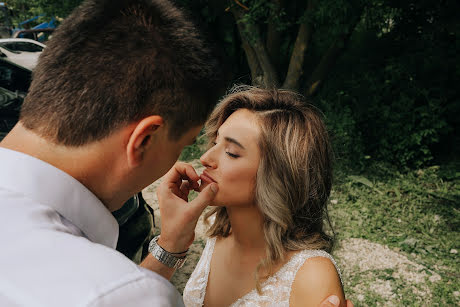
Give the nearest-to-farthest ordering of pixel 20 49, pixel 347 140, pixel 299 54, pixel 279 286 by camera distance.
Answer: pixel 279 286, pixel 347 140, pixel 299 54, pixel 20 49

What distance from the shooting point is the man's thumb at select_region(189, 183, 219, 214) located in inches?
61.2

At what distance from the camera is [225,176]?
183cm

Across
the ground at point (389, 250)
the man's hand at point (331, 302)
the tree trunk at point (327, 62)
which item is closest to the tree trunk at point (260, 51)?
the tree trunk at point (327, 62)

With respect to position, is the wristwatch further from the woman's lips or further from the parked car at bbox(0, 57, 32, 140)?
the parked car at bbox(0, 57, 32, 140)

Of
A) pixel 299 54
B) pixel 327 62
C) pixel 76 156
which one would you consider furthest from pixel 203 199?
pixel 327 62

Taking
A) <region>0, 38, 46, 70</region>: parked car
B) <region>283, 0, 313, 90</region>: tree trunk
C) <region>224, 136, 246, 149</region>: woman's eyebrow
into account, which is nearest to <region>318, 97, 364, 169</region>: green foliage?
<region>283, 0, 313, 90</region>: tree trunk

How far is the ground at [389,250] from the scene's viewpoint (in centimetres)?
329

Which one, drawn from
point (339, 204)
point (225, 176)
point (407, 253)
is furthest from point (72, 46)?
point (339, 204)

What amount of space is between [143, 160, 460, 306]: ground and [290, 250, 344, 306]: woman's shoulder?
176 centimetres

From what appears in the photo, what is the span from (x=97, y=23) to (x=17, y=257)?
657 millimetres

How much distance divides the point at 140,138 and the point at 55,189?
0.80ft

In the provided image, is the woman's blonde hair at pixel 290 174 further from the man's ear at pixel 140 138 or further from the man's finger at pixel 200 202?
Answer: the man's ear at pixel 140 138

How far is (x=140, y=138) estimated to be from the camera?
3.27ft

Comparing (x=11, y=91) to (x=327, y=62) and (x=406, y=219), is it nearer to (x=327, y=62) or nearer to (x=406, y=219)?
(x=406, y=219)
